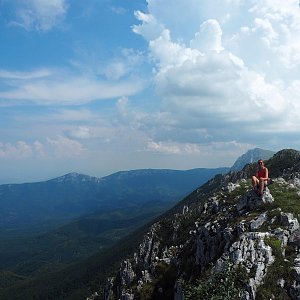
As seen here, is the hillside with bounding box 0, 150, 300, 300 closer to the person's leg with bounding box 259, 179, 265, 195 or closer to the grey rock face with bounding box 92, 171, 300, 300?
the grey rock face with bounding box 92, 171, 300, 300

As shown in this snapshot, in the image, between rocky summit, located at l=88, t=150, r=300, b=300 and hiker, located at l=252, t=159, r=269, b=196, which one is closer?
rocky summit, located at l=88, t=150, r=300, b=300

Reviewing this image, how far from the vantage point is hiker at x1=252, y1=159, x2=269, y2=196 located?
56.0 meters

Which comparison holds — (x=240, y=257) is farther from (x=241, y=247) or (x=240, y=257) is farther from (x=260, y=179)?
(x=260, y=179)

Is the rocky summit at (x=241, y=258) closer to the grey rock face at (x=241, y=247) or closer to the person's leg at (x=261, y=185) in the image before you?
the grey rock face at (x=241, y=247)

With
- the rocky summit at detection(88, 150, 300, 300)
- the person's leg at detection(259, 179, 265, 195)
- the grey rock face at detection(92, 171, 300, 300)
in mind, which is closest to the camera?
the rocky summit at detection(88, 150, 300, 300)

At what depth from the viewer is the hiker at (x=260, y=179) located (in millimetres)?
55972

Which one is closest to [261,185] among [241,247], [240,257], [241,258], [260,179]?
[260,179]

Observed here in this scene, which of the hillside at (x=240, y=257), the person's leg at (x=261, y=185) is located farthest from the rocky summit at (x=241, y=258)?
the person's leg at (x=261, y=185)

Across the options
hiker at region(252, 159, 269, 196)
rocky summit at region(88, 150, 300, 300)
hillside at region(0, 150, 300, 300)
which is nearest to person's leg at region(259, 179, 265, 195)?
hiker at region(252, 159, 269, 196)

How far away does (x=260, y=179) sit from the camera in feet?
191

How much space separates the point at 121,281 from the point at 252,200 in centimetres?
5315

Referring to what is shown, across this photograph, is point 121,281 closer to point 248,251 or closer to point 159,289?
point 159,289

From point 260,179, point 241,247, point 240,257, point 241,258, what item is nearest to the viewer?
point 241,258

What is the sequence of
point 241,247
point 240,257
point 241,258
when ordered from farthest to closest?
point 241,247 → point 240,257 → point 241,258
